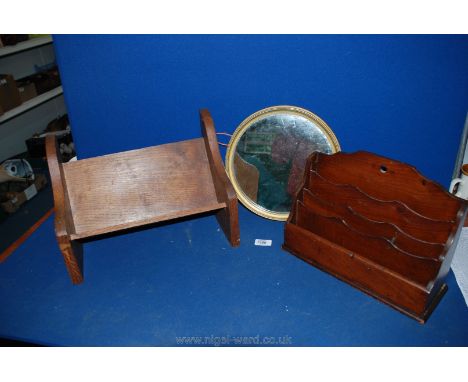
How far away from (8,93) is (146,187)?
67.8 inches

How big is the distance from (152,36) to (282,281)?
780 millimetres

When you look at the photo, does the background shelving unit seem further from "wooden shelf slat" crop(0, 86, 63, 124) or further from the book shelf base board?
the book shelf base board

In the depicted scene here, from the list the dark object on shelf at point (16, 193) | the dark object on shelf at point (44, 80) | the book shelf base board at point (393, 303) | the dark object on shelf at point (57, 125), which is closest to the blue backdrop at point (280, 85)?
the book shelf base board at point (393, 303)

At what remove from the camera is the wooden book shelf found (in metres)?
1.02

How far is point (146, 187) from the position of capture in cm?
110

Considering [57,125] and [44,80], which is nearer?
[44,80]

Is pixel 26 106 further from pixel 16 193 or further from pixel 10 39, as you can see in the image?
pixel 16 193

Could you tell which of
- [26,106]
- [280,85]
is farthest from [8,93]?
[280,85]

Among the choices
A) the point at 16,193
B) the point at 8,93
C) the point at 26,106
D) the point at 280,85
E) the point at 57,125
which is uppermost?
the point at 280,85

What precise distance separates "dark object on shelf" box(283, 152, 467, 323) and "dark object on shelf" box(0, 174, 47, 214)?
6.23 ft

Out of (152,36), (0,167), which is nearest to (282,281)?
(152,36)

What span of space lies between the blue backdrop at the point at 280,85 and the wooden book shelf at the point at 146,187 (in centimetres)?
17

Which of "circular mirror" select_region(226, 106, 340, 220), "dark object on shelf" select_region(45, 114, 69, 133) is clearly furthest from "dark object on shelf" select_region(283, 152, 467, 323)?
"dark object on shelf" select_region(45, 114, 69, 133)

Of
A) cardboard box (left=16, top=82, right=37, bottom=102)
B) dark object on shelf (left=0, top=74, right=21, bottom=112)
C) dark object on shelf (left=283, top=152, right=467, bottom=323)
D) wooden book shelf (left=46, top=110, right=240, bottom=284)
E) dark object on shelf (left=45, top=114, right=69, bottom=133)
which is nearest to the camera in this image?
dark object on shelf (left=283, top=152, right=467, bottom=323)
